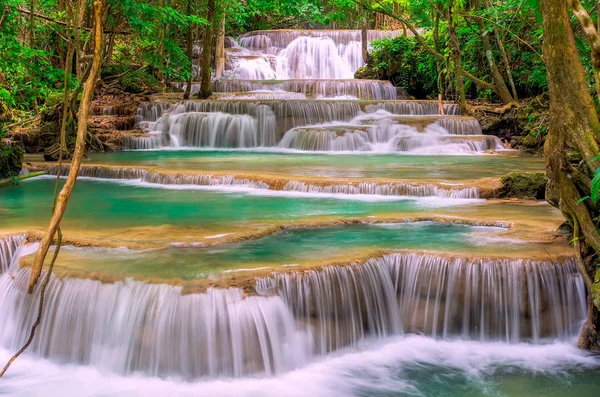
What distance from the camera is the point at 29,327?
17.9 ft

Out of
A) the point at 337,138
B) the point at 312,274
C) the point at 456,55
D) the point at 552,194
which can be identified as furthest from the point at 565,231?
the point at 456,55

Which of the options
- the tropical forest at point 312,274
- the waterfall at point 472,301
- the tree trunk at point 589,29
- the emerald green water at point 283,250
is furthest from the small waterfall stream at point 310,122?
the tree trunk at point 589,29

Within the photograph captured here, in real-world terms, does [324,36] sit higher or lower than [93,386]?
higher

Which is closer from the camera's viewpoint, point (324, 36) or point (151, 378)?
point (151, 378)

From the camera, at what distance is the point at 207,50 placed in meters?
18.1

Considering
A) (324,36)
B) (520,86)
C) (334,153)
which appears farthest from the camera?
(324,36)

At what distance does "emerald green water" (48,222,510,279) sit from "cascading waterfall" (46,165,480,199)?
2.07 m

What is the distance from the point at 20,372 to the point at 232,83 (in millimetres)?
17689

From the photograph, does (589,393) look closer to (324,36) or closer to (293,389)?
(293,389)

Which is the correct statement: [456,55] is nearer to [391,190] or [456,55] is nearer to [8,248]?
[391,190]

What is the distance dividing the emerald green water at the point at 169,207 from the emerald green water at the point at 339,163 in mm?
1591

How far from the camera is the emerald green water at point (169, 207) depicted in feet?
25.2

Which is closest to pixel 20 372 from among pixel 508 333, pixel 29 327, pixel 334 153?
pixel 29 327

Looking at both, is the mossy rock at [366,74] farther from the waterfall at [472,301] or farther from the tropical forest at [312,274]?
the waterfall at [472,301]
